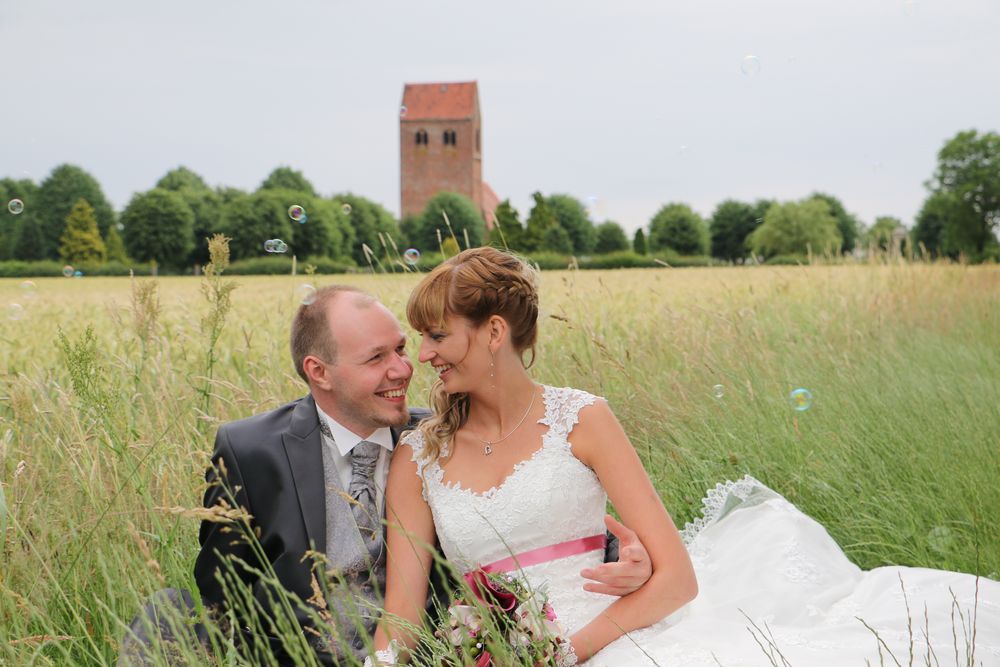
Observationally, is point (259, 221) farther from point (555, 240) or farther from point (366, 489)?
point (366, 489)

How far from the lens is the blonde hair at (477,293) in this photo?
3.05 metres

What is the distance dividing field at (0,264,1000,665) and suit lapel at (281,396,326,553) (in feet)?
1.27

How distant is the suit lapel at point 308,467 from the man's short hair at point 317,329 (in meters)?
0.16

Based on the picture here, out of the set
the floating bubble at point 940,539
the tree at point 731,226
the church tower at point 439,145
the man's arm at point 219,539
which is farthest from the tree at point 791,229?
the man's arm at point 219,539

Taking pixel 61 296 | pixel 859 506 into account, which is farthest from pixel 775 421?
pixel 61 296

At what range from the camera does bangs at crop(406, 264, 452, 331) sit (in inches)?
120

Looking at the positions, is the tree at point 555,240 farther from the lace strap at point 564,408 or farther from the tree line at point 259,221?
the lace strap at point 564,408

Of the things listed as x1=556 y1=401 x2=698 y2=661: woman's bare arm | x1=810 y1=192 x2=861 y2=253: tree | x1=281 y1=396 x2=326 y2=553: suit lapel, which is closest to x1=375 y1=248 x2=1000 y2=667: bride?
x1=556 y1=401 x2=698 y2=661: woman's bare arm

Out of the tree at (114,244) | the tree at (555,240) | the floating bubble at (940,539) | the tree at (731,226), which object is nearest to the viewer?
the floating bubble at (940,539)

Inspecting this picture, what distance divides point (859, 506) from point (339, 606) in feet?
9.34

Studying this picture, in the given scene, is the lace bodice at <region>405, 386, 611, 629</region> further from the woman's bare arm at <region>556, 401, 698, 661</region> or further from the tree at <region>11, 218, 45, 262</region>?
the tree at <region>11, 218, 45, 262</region>

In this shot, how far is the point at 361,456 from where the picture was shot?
131 inches

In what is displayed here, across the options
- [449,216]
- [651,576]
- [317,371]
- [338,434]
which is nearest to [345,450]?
[338,434]

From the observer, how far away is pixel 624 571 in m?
2.78
